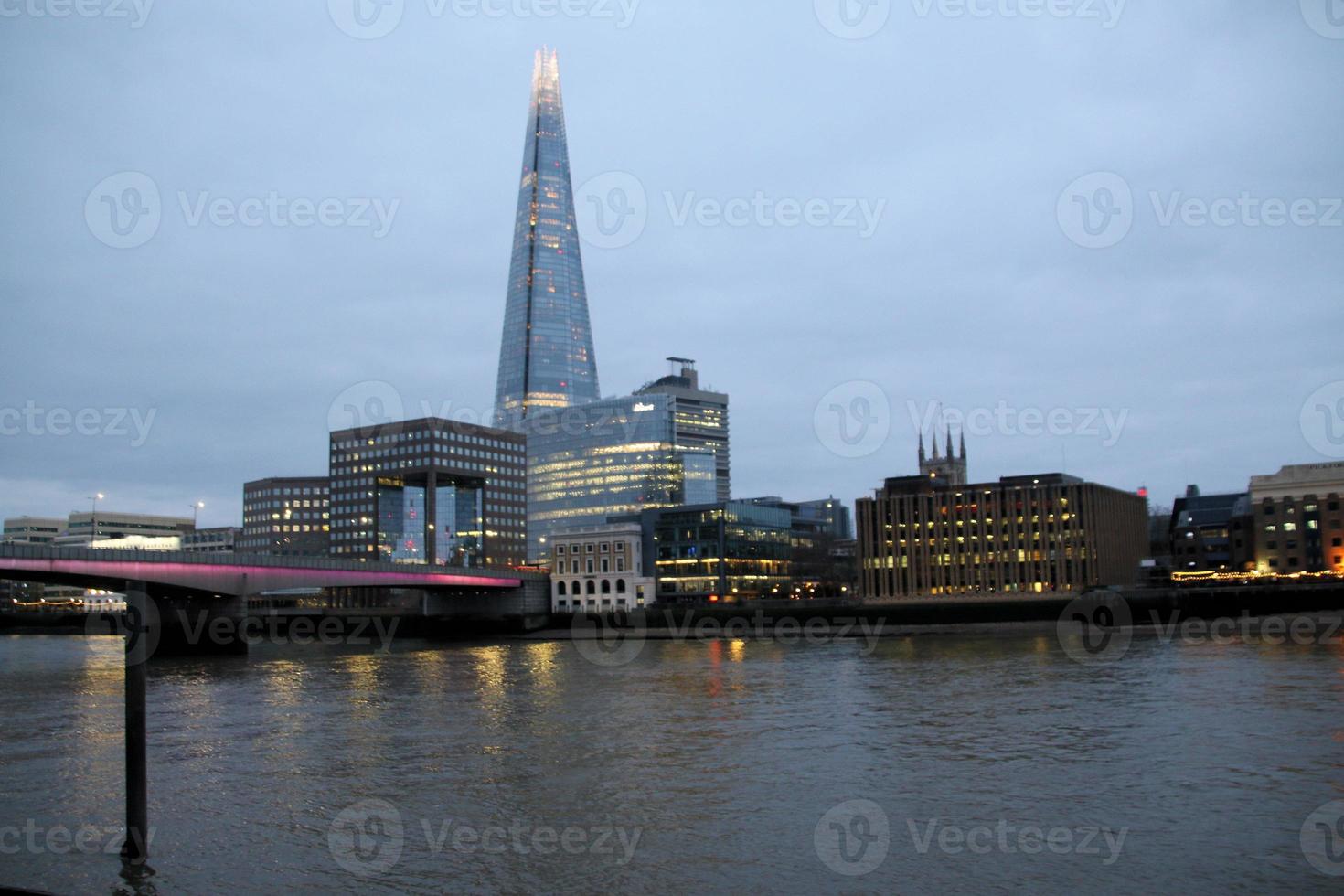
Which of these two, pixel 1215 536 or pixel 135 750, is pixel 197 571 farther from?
pixel 1215 536

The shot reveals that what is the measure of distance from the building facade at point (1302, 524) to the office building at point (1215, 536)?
226 inches

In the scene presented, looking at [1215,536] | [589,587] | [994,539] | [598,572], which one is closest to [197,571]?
[589,587]

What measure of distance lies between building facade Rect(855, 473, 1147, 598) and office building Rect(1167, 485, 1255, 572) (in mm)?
12653

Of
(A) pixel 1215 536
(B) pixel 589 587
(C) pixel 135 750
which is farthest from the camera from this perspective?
(A) pixel 1215 536

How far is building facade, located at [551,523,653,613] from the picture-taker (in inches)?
5664

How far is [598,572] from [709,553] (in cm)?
1513

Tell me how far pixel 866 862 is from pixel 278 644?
9997cm

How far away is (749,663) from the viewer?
219 feet

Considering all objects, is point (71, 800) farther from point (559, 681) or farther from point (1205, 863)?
point (559, 681)

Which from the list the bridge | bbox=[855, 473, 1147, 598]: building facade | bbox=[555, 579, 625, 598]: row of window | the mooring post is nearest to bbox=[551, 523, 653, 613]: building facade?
bbox=[555, 579, 625, 598]: row of window

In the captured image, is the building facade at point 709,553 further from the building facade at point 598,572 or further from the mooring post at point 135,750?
the mooring post at point 135,750

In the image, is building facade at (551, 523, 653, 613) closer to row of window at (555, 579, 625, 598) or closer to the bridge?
row of window at (555, 579, 625, 598)

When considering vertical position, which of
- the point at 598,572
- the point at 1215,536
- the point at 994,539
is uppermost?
the point at 994,539

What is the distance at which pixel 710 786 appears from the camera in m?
26.7
